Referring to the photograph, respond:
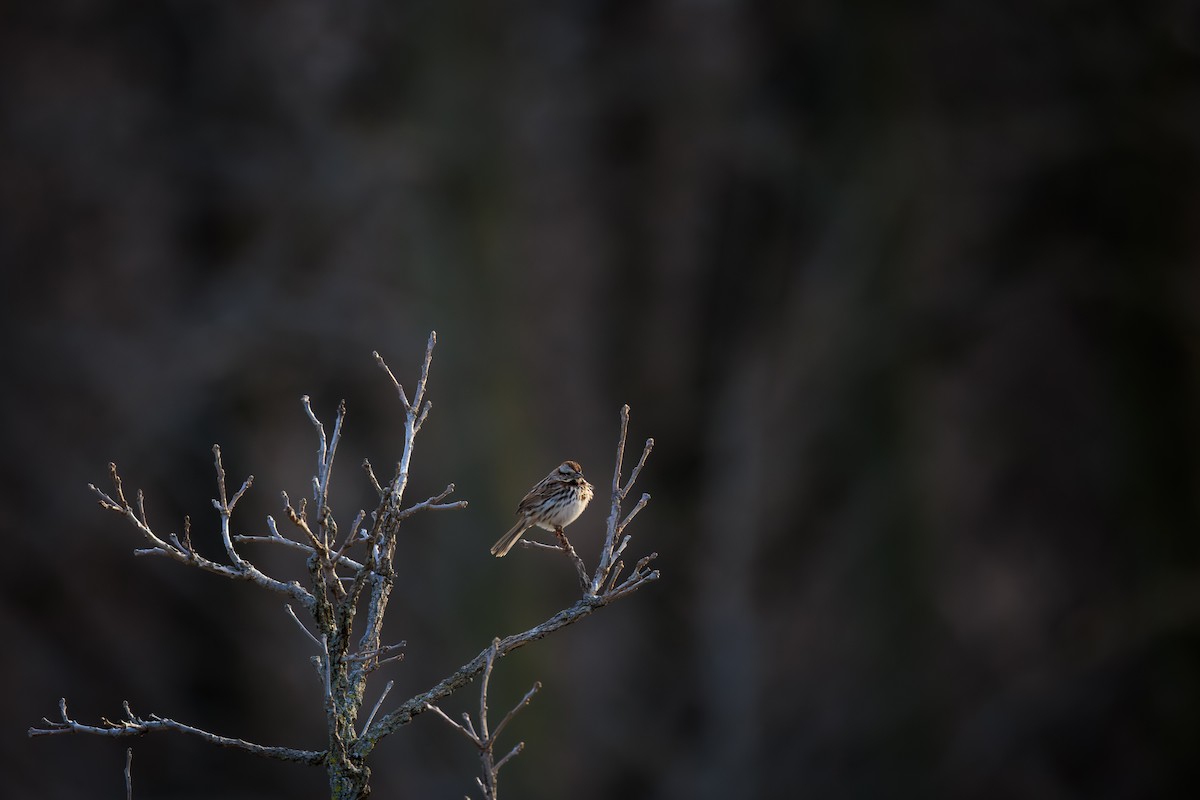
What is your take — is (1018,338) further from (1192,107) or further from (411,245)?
(411,245)

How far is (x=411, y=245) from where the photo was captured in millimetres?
9352

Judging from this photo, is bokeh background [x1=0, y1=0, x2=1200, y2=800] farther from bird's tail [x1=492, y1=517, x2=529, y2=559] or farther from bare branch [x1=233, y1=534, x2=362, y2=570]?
bare branch [x1=233, y1=534, x2=362, y2=570]

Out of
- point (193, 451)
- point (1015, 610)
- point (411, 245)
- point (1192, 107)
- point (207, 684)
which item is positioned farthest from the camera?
point (1015, 610)

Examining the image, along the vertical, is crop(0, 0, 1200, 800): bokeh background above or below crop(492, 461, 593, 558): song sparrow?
below

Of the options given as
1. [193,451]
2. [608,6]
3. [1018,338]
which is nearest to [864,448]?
[1018,338]

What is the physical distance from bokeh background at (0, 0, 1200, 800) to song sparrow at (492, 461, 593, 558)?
163 inches

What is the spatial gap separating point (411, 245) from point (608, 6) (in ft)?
10.7

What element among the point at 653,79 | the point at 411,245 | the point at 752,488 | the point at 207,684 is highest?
the point at 653,79

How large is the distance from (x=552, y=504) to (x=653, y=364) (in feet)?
23.1

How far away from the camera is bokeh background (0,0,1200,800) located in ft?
28.6

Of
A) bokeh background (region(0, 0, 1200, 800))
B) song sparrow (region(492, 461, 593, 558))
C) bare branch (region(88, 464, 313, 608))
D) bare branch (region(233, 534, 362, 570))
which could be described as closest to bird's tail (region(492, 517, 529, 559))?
song sparrow (region(492, 461, 593, 558))

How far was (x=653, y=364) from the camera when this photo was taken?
36.9ft

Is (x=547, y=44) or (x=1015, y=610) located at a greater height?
(x=547, y=44)

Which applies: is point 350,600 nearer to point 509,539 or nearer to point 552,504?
Answer: point 509,539
